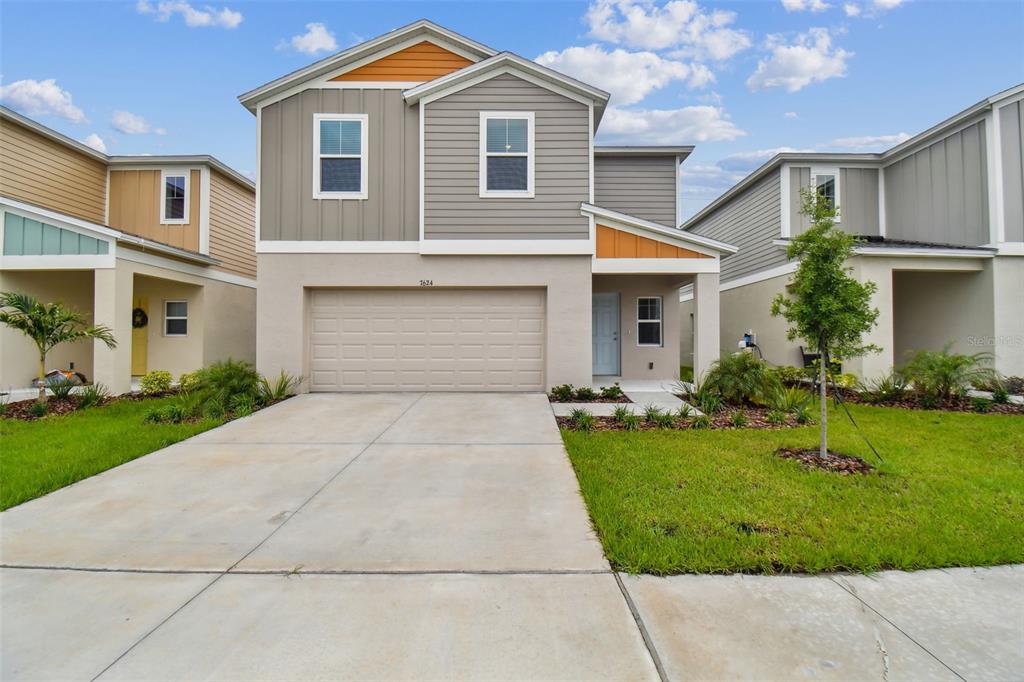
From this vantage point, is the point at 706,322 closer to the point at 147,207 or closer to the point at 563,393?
the point at 563,393

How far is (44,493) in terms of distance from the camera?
14.1ft

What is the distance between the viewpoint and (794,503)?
12.8ft

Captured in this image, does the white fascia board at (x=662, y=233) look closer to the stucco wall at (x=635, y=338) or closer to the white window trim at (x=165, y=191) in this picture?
the stucco wall at (x=635, y=338)

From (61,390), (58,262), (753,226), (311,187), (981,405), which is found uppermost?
(753,226)

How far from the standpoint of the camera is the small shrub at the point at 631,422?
6797 millimetres

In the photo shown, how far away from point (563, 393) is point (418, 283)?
3758 mm

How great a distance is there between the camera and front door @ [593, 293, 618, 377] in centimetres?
1239

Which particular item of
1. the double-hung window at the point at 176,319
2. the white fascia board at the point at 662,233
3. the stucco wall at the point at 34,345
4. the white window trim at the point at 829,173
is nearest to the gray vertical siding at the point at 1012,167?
the white window trim at the point at 829,173

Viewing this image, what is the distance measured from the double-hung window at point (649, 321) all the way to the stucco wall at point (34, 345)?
12206mm

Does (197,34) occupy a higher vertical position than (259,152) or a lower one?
higher

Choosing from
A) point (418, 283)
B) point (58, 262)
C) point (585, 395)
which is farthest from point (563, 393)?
point (58, 262)

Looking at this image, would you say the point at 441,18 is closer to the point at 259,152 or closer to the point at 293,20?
the point at 293,20

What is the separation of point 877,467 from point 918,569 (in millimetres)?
2177

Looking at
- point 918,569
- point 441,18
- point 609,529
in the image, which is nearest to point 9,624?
point 609,529
